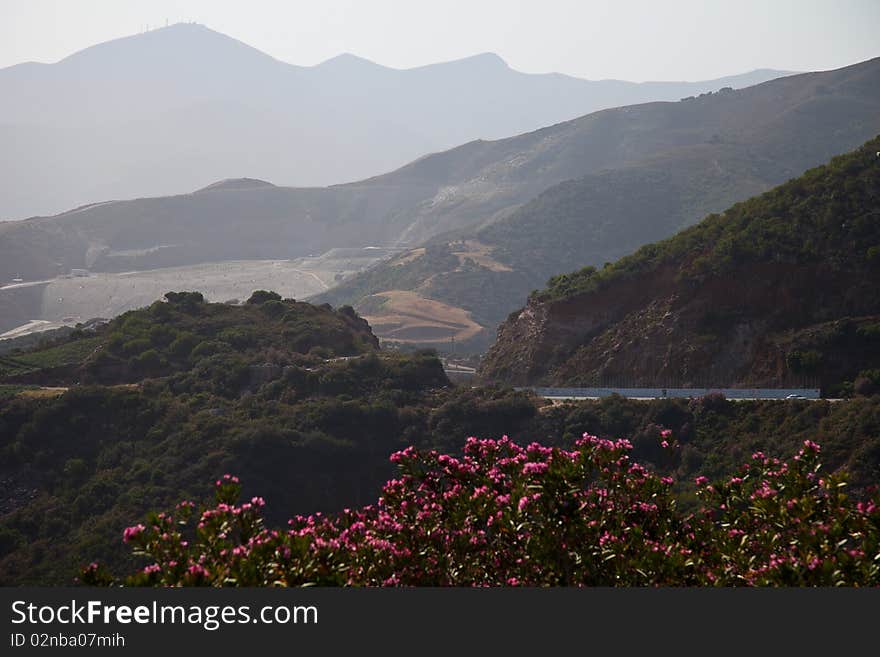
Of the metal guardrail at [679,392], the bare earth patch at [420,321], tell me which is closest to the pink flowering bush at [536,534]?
the metal guardrail at [679,392]

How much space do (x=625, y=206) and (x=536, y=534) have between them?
14475 centimetres

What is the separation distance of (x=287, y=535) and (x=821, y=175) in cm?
5008

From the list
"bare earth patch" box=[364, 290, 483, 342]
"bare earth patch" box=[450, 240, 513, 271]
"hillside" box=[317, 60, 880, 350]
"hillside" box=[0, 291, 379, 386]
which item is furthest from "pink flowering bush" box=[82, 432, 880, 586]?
"bare earth patch" box=[450, 240, 513, 271]

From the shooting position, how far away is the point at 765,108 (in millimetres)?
191375

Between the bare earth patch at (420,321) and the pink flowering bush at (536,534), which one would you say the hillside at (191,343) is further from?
the bare earth patch at (420,321)

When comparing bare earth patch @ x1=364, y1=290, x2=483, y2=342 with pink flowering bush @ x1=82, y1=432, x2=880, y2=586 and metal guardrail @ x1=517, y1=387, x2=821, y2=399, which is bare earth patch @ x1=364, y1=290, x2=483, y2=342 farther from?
pink flowering bush @ x1=82, y1=432, x2=880, y2=586

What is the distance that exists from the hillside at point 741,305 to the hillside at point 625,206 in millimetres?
51635

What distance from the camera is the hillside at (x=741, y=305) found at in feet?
145

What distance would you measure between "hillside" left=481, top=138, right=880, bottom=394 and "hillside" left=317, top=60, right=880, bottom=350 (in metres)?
51.6

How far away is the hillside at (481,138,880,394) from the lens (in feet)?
145

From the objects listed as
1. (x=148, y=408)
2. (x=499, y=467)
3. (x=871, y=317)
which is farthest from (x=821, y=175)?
(x=499, y=467)

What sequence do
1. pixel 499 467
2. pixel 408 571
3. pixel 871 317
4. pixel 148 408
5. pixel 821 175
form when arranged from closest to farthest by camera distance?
pixel 408 571 → pixel 499 467 → pixel 148 408 → pixel 871 317 → pixel 821 175

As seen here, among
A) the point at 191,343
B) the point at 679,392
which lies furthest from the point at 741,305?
the point at 191,343

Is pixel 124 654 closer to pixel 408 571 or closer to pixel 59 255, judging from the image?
pixel 408 571
